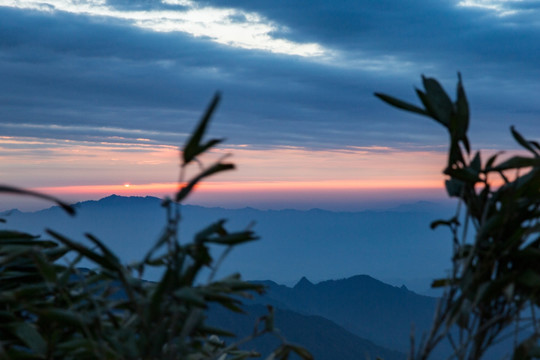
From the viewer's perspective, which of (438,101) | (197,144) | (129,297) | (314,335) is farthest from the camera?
(314,335)

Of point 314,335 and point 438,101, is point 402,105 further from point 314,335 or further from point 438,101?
point 314,335

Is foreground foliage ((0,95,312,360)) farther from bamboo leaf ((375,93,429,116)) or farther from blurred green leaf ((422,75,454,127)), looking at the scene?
blurred green leaf ((422,75,454,127))

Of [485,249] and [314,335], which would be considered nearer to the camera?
[485,249]

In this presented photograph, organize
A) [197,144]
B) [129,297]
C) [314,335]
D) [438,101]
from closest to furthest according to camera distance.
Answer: [197,144] < [129,297] < [438,101] < [314,335]

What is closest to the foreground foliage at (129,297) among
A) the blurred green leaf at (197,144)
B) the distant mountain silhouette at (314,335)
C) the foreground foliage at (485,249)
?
the blurred green leaf at (197,144)

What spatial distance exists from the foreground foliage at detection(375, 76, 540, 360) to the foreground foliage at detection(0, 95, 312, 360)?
716 mm

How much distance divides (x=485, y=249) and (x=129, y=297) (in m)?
1.39

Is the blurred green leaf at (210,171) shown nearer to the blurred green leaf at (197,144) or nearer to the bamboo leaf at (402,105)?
the blurred green leaf at (197,144)

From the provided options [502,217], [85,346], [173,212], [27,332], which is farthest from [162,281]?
[502,217]

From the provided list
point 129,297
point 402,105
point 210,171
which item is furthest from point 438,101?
point 129,297

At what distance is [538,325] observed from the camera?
2.18 m

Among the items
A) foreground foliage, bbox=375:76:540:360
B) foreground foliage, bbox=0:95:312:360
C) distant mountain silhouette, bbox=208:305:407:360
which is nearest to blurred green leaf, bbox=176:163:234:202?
foreground foliage, bbox=0:95:312:360

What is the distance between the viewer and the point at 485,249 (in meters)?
2.22

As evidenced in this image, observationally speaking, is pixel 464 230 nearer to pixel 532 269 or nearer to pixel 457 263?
pixel 457 263
